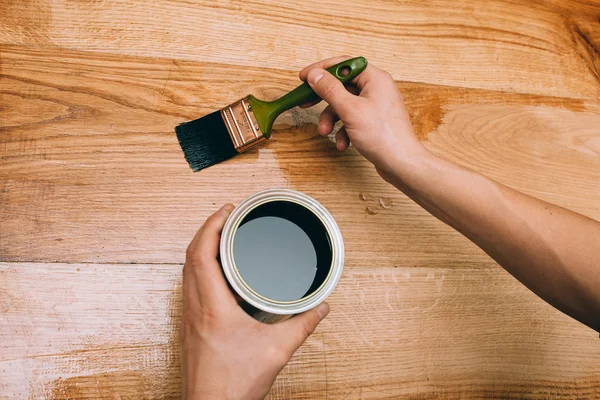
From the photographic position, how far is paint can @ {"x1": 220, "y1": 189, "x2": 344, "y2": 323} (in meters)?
0.56

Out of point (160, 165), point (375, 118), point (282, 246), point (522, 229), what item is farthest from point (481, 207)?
point (160, 165)

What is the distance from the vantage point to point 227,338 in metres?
0.60

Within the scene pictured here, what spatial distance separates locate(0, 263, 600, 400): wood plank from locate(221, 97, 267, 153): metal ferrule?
9.9 inches

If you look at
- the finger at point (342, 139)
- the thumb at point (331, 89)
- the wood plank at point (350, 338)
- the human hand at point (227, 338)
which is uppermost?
the thumb at point (331, 89)

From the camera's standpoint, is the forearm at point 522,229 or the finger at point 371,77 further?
the finger at point 371,77

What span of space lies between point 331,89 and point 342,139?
0.35ft

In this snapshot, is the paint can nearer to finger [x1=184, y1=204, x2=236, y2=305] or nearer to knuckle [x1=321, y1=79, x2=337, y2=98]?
finger [x1=184, y1=204, x2=236, y2=305]

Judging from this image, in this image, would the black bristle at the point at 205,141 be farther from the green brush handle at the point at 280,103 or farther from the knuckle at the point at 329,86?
the knuckle at the point at 329,86

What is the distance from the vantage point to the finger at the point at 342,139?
79 cm

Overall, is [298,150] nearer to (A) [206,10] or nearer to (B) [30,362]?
(A) [206,10]

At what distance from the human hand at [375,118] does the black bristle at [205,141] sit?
0.17 meters

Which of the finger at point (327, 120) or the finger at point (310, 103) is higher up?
the finger at point (310, 103)

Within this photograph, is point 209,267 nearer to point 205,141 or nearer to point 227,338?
point 227,338

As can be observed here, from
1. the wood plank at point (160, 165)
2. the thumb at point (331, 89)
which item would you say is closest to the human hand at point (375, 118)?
the thumb at point (331, 89)
